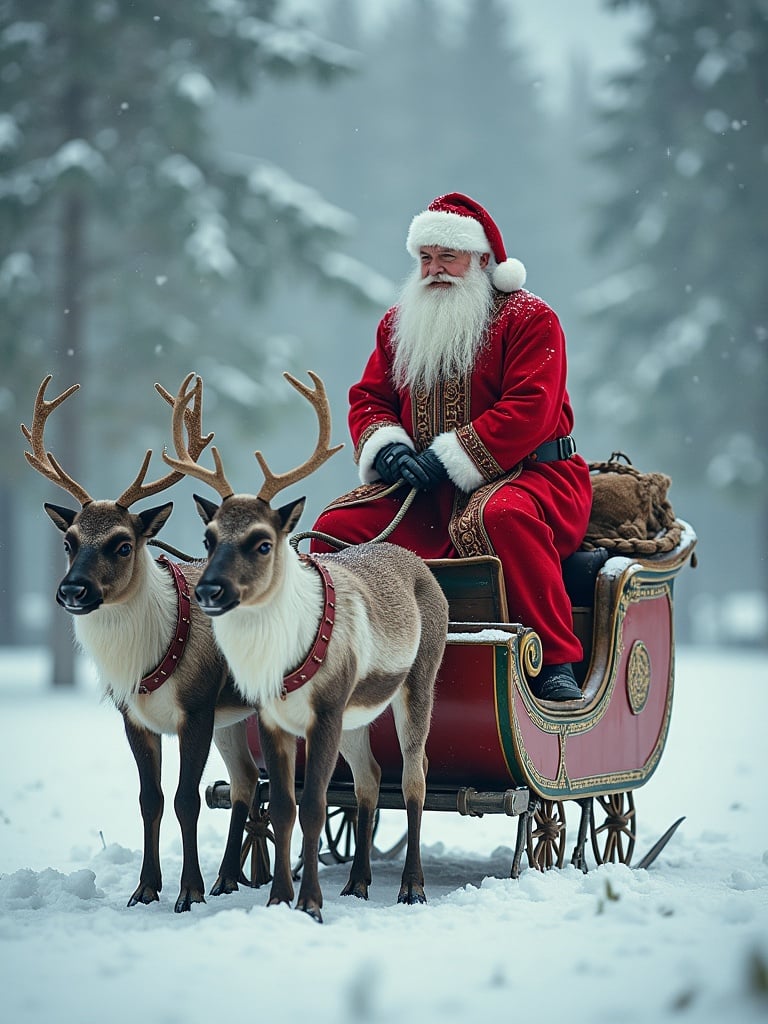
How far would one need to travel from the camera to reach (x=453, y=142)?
1312 inches

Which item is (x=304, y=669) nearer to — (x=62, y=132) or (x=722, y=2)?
(x=62, y=132)

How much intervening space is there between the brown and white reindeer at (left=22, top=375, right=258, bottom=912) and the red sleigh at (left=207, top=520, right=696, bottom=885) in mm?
649

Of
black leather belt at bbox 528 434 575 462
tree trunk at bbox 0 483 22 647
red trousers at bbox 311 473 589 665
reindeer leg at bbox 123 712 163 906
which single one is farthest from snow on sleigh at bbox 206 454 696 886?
tree trunk at bbox 0 483 22 647

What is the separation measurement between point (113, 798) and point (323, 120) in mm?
27904

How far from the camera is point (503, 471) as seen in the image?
5723mm

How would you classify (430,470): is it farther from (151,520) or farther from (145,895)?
(145,895)

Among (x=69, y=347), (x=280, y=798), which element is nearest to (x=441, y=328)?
(x=280, y=798)

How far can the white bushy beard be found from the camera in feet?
19.7

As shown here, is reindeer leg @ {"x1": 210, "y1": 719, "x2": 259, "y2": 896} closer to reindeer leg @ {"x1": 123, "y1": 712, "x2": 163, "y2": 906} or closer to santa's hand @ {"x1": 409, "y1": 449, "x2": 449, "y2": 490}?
reindeer leg @ {"x1": 123, "y1": 712, "x2": 163, "y2": 906}

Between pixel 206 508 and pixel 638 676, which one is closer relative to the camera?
pixel 206 508

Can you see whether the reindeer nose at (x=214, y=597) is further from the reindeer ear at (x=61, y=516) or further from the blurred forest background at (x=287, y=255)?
the blurred forest background at (x=287, y=255)

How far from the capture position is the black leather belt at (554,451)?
19.5 feet

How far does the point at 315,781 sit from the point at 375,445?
76.1 inches

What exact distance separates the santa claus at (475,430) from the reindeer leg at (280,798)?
1333 mm
